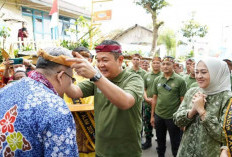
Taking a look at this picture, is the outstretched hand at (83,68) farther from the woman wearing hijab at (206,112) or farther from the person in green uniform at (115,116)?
the woman wearing hijab at (206,112)

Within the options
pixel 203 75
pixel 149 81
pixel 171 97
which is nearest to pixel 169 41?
pixel 149 81

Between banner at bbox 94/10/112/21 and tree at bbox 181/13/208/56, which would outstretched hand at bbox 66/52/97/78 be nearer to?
banner at bbox 94/10/112/21

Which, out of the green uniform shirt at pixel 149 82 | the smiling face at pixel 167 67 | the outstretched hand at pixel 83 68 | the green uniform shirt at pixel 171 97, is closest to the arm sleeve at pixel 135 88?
the outstretched hand at pixel 83 68

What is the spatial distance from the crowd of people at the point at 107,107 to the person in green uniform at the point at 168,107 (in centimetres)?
2

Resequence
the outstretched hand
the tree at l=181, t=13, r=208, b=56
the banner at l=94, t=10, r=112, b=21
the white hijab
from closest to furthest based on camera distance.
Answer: the outstretched hand, the white hijab, the banner at l=94, t=10, r=112, b=21, the tree at l=181, t=13, r=208, b=56

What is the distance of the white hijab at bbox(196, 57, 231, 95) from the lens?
2.26 meters

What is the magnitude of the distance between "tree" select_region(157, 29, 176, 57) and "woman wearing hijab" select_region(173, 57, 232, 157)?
151 feet

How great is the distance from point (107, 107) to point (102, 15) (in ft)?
30.3

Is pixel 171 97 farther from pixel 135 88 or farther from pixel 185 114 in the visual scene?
pixel 135 88

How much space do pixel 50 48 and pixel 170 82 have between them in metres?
3.24

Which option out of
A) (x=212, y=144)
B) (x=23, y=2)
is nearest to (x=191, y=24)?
(x=23, y=2)

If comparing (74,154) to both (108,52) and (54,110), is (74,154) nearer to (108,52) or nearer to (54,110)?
(54,110)

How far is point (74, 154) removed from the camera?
1211mm

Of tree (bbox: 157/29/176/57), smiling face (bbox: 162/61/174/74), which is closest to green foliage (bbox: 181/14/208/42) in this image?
tree (bbox: 157/29/176/57)
